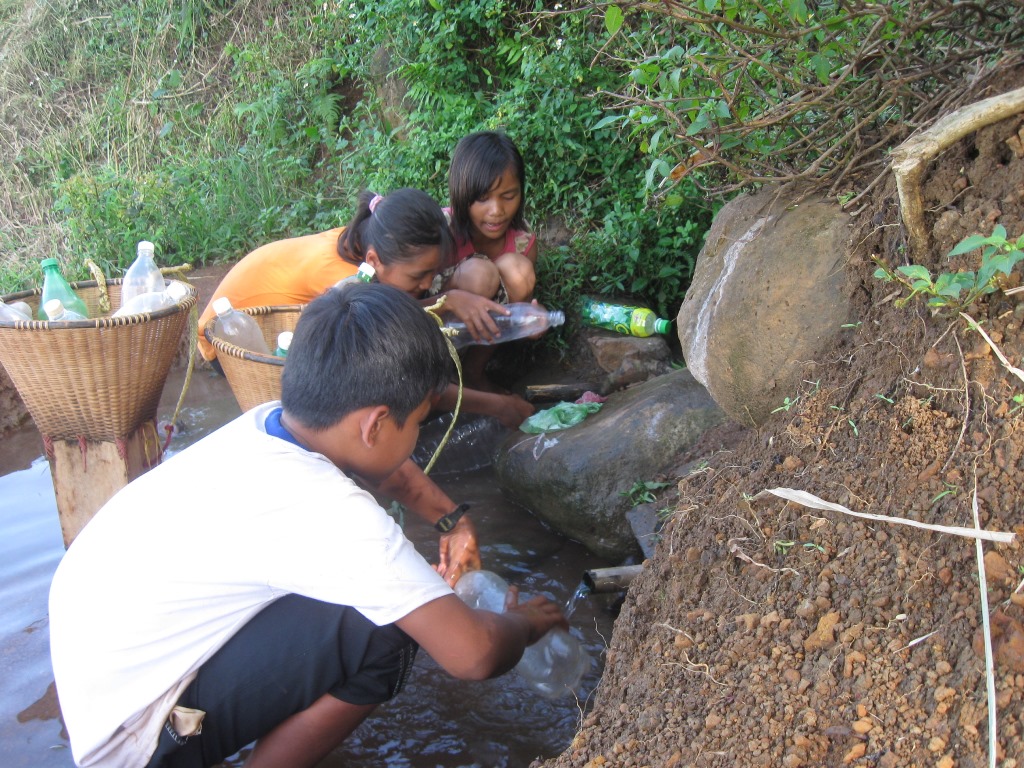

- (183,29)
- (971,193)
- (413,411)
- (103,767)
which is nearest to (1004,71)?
(971,193)

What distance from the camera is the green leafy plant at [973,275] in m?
1.59

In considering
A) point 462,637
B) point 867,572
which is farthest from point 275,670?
point 867,572

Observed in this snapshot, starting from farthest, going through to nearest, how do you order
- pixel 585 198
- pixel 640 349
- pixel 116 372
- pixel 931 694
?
pixel 585 198, pixel 640 349, pixel 116 372, pixel 931 694

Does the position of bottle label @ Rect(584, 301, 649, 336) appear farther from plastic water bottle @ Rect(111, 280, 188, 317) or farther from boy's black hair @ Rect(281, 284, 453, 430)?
boy's black hair @ Rect(281, 284, 453, 430)

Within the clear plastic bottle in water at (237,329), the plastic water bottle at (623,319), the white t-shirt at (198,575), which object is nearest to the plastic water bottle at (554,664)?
the white t-shirt at (198,575)

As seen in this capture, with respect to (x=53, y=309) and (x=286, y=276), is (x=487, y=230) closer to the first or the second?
(x=286, y=276)

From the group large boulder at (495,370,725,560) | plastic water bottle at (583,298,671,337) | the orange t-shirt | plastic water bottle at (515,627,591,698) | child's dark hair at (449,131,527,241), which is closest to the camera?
plastic water bottle at (515,627,591,698)

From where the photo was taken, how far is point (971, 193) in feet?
6.60

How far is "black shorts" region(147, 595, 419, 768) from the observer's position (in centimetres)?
193

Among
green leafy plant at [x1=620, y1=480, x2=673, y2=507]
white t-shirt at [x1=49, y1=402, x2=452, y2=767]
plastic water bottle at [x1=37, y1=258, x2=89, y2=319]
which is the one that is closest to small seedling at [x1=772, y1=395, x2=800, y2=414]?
green leafy plant at [x1=620, y1=480, x2=673, y2=507]

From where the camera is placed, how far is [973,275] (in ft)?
5.73

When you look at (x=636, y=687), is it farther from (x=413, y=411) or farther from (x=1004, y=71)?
(x=1004, y=71)

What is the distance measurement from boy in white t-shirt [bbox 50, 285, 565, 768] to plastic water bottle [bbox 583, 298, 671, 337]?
7.63 feet

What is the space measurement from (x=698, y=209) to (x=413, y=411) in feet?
9.05
